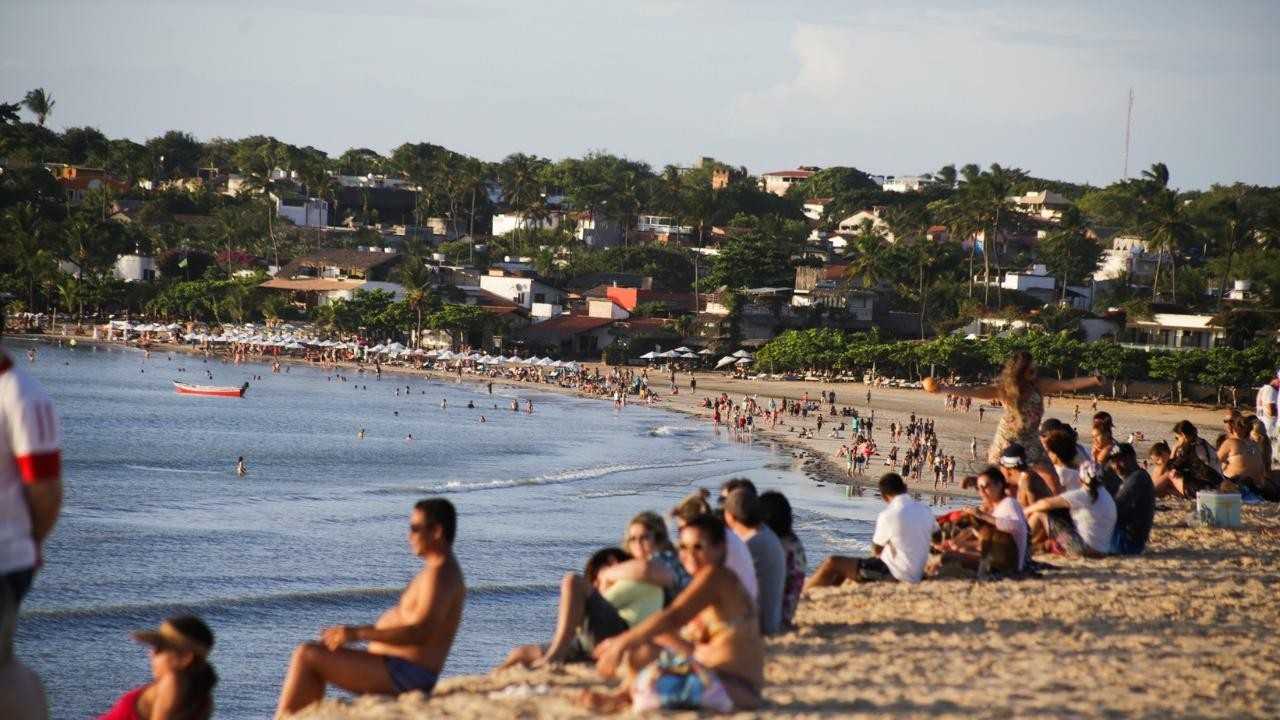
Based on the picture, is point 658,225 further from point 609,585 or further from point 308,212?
point 609,585

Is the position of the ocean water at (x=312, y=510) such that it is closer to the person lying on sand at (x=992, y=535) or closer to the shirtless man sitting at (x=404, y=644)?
the person lying on sand at (x=992, y=535)

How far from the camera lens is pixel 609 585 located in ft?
24.4

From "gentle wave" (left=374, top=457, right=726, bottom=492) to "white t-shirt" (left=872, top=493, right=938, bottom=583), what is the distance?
24.2 metres

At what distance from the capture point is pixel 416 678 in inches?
261

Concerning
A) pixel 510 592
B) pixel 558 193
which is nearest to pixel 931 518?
pixel 510 592

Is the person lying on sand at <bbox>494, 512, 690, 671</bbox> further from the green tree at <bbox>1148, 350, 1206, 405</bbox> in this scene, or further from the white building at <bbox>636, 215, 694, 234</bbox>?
the white building at <bbox>636, 215, 694, 234</bbox>

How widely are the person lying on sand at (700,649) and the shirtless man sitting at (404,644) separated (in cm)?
76

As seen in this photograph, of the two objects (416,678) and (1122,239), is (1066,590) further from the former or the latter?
(1122,239)

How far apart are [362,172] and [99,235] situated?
189 feet

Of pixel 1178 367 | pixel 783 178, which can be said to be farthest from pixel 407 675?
pixel 783 178

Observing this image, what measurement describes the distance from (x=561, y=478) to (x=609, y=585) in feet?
97.2

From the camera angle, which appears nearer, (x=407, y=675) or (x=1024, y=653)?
(x=407, y=675)

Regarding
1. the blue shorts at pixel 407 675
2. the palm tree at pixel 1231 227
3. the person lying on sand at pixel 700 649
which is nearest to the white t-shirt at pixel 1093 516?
the person lying on sand at pixel 700 649

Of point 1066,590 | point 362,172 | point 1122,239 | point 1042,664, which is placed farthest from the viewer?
point 362,172
